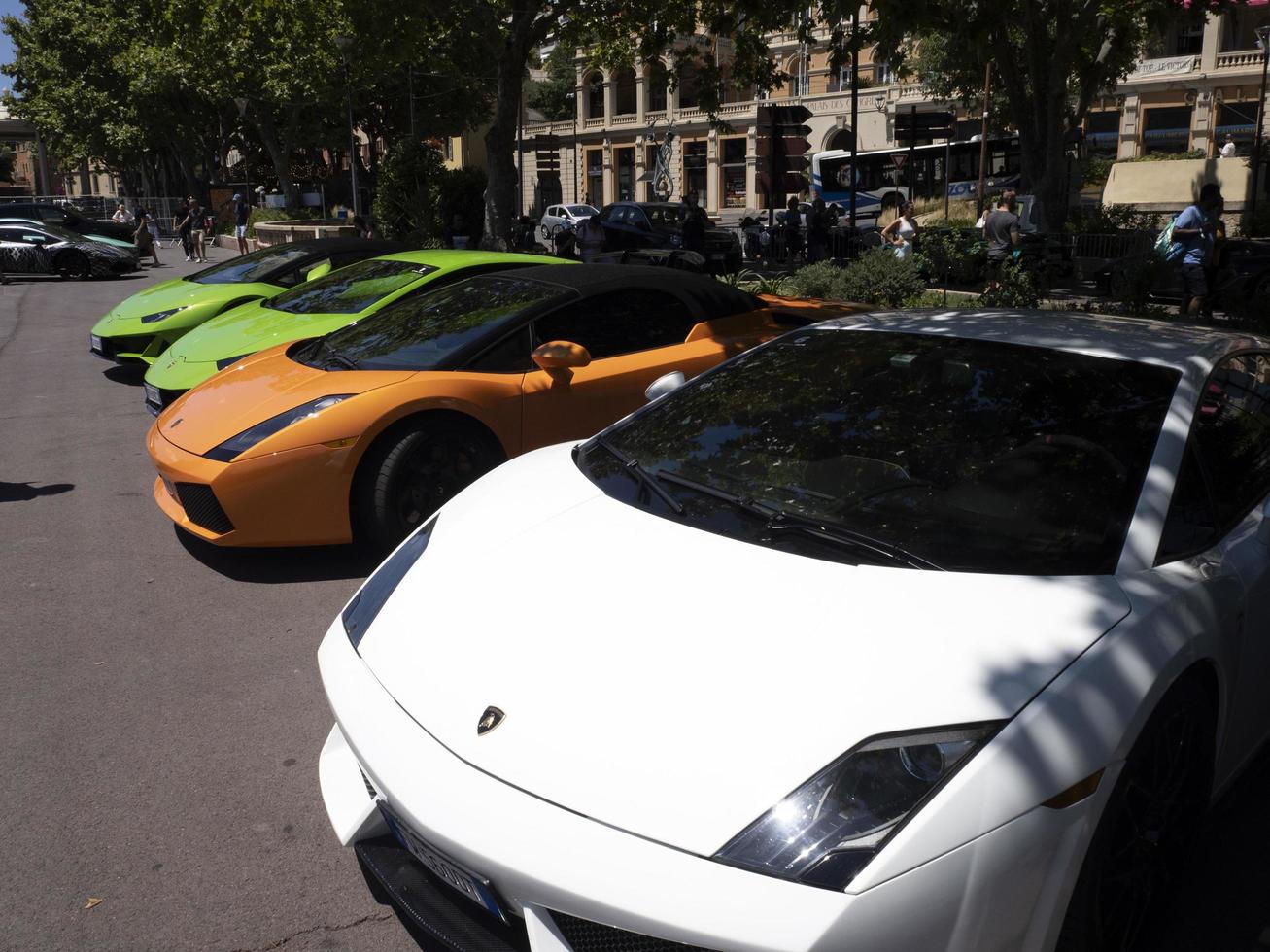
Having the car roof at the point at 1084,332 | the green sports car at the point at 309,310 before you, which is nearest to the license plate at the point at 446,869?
the car roof at the point at 1084,332

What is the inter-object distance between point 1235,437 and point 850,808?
1872 mm

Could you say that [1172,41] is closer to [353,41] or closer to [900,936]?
[353,41]

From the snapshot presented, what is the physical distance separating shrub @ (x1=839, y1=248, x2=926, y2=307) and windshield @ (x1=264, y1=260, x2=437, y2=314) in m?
5.61

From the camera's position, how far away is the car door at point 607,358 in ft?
19.0

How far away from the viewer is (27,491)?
7.07 meters

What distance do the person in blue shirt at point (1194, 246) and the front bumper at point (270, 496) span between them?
31.8 ft

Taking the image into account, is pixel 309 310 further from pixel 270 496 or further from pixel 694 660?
pixel 694 660

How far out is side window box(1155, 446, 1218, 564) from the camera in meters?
2.66

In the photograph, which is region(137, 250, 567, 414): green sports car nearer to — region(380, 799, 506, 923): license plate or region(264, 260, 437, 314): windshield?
region(264, 260, 437, 314): windshield

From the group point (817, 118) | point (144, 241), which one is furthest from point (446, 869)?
point (817, 118)

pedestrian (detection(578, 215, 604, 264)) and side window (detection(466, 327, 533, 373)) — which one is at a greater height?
pedestrian (detection(578, 215, 604, 264))

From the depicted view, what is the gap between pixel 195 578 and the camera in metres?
5.36

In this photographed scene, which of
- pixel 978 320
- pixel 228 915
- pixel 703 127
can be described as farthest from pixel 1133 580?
pixel 703 127

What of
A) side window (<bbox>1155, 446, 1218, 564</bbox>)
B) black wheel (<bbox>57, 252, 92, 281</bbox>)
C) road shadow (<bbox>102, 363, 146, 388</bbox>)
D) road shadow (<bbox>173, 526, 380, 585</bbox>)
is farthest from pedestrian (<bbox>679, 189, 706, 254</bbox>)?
side window (<bbox>1155, 446, 1218, 564</bbox>)
